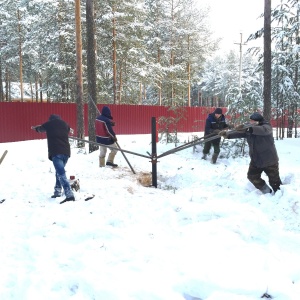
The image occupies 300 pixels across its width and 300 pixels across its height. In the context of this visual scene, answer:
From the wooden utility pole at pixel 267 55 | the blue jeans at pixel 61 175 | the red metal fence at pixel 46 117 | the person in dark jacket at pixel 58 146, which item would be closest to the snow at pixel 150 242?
the blue jeans at pixel 61 175

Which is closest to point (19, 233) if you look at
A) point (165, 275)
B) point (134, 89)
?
point (165, 275)

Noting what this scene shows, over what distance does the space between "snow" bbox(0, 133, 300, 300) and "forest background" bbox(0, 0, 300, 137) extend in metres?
4.53

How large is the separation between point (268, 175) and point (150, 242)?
118 inches

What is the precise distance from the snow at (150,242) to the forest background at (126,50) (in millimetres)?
4533

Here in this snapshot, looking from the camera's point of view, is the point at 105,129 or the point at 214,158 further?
the point at 214,158

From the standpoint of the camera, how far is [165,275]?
304cm

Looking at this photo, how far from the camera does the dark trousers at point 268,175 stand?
5.71m

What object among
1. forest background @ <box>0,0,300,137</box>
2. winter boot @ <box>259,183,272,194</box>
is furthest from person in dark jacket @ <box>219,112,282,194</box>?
forest background @ <box>0,0,300,137</box>

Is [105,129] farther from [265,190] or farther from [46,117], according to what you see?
[46,117]

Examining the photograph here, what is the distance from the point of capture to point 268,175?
18.9 feet

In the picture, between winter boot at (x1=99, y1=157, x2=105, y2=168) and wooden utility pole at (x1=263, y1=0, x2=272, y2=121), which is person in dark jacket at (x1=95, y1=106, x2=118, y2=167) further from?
wooden utility pole at (x1=263, y1=0, x2=272, y2=121)

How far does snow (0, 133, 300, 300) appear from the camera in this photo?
2.89 m

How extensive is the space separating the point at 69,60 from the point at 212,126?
48.3ft

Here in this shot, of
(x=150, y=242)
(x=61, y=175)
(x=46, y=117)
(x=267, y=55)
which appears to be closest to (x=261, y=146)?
(x=150, y=242)
